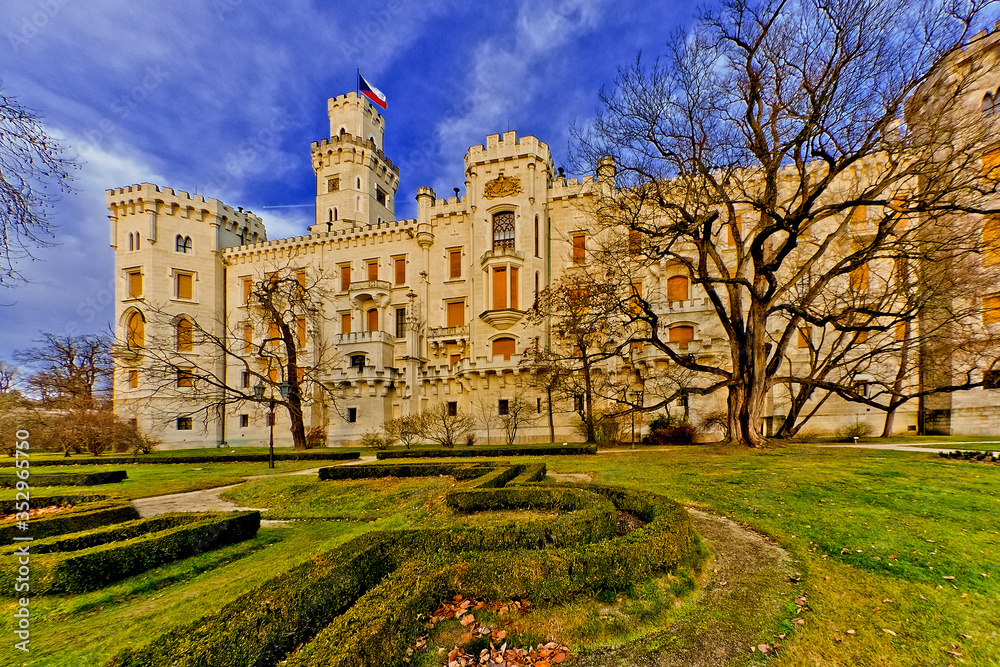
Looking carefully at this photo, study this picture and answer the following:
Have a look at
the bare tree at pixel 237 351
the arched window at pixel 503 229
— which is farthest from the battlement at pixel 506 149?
the bare tree at pixel 237 351

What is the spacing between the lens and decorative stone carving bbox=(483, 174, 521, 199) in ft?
94.7

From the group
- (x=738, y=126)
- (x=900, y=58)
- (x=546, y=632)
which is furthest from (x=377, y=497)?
(x=900, y=58)

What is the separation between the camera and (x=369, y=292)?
31.2 meters

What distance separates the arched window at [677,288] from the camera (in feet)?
88.6

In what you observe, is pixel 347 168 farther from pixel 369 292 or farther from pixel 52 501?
pixel 52 501

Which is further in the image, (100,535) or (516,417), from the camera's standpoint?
(516,417)

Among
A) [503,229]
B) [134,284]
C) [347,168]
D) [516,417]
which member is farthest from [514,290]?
[134,284]

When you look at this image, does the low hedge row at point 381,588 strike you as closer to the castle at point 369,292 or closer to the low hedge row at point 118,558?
the low hedge row at point 118,558

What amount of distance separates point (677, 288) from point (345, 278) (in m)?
25.6

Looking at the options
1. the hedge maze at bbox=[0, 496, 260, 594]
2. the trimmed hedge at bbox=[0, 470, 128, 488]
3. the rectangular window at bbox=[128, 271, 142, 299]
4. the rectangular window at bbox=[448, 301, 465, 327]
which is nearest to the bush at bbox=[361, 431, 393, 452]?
the rectangular window at bbox=[448, 301, 465, 327]

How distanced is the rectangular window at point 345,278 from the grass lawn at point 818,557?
2564 centimetres

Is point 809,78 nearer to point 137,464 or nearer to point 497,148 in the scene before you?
point 497,148

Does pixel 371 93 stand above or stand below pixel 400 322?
above

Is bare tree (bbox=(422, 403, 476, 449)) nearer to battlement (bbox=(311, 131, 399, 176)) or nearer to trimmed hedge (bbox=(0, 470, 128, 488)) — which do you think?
trimmed hedge (bbox=(0, 470, 128, 488))
